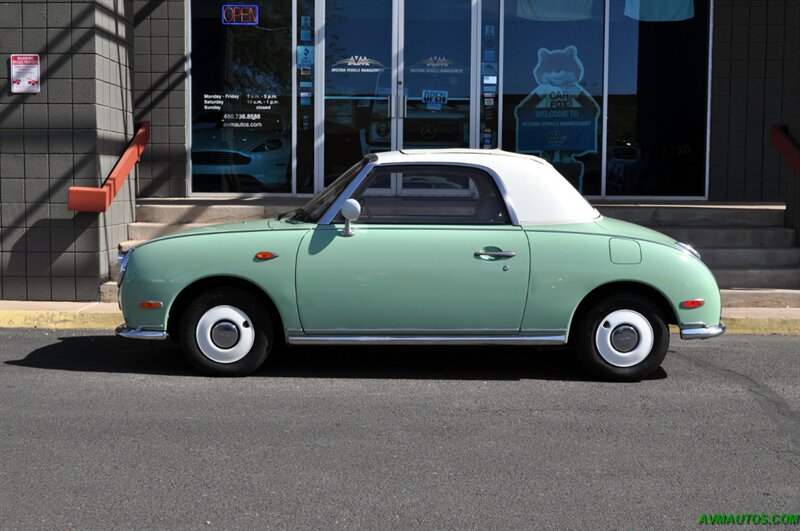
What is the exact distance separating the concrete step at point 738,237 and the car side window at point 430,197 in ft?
14.3

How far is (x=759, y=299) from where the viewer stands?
9234 mm

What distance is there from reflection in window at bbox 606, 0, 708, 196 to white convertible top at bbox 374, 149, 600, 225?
5767mm

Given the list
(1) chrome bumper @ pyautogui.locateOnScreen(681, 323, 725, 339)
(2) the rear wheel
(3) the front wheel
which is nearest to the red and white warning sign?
(2) the rear wheel

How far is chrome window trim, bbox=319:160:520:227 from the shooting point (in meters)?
6.56

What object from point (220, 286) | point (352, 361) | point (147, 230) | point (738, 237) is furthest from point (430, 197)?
point (738, 237)

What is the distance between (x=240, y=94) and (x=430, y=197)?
19.7ft

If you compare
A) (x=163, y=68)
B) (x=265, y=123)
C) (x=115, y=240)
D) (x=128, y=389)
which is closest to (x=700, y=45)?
(x=265, y=123)

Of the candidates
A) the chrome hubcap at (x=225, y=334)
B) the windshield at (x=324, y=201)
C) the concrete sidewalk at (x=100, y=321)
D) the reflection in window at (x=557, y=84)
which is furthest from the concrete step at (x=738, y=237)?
the chrome hubcap at (x=225, y=334)

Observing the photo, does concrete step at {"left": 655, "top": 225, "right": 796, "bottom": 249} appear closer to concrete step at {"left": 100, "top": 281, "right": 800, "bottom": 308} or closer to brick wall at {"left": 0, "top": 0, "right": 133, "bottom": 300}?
concrete step at {"left": 100, "top": 281, "right": 800, "bottom": 308}

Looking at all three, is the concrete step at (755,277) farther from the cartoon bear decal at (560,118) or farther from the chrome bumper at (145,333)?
the chrome bumper at (145,333)

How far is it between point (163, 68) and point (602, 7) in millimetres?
5675

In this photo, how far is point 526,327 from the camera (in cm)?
649

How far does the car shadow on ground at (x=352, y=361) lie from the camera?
682cm

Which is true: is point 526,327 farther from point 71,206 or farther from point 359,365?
point 71,206
